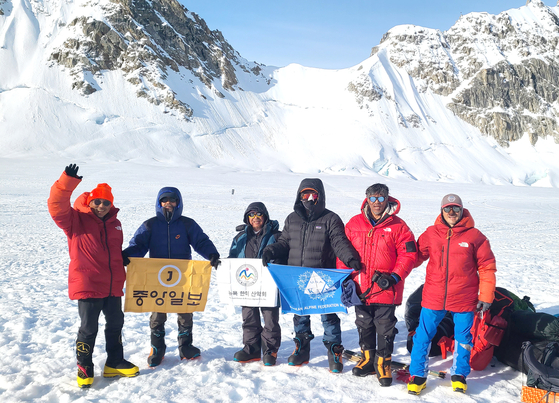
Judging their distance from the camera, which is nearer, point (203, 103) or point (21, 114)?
point (21, 114)

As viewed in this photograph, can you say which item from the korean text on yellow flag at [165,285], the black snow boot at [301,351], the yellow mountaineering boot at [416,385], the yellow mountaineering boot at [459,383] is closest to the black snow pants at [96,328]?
the korean text on yellow flag at [165,285]

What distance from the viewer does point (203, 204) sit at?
59.3 ft

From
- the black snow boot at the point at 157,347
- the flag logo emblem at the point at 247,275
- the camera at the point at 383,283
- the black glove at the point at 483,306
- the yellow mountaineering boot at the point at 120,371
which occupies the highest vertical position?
the camera at the point at 383,283

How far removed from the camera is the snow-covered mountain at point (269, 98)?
56.6 metres

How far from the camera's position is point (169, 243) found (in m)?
4.04

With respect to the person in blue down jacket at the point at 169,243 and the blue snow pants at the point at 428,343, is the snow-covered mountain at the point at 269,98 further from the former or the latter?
the blue snow pants at the point at 428,343

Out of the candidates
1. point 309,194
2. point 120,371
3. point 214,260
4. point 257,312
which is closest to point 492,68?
point 309,194

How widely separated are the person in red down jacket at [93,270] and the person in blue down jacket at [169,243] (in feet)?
1.00

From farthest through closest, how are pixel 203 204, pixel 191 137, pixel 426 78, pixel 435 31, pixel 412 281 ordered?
1. pixel 435 31
2. pixel 426 78
3. pixel 191 137
4. pixel 203 204
5. pixel 412 281

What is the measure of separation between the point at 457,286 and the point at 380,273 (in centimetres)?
72

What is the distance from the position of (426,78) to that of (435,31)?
1607 cm

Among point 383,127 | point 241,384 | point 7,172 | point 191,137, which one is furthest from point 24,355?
point 383,127

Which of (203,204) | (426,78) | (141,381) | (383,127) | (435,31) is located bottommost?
(141,381)

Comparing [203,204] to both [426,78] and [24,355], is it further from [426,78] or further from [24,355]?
[426,78]
